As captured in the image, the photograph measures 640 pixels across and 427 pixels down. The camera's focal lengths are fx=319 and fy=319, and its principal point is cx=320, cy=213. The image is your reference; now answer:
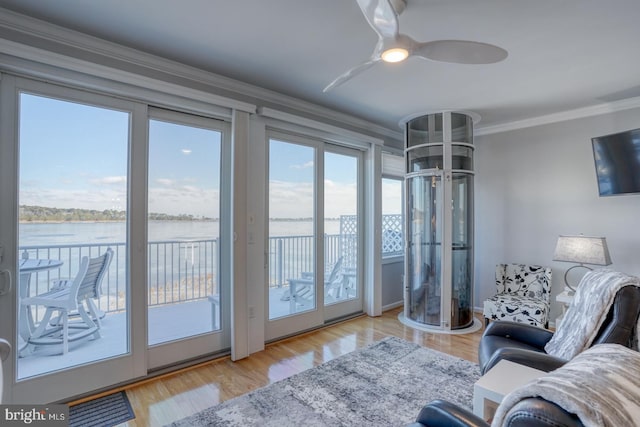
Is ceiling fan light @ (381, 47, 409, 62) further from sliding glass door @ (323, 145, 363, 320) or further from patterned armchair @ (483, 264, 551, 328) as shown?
patterned armchair @ (483, 264, 551, 328)

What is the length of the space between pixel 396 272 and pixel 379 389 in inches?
101

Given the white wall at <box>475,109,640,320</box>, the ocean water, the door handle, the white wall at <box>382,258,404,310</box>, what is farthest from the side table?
the white wall at <box>382,258,404,310</box>

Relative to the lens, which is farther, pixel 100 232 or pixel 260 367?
pixel 260 367

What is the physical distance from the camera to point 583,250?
10.4 feet

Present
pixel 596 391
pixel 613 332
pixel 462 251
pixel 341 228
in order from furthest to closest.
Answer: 1. pixel 341 228
2. pixel 462 251
3. pixel 613 332
4. pixel 596 391

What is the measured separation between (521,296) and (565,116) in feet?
7.22

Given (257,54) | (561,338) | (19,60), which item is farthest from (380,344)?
(19,60)

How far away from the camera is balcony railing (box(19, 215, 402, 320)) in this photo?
2270 mm

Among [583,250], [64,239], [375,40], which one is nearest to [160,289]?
[64,239]

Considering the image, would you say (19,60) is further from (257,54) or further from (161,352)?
(161,352)

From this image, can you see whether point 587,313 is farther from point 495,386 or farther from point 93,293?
point 93,293

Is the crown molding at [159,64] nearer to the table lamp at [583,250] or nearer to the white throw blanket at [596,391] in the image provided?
the table lamp at [583,250]

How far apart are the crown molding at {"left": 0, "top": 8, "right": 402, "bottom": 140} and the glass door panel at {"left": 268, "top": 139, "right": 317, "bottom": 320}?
44 cm

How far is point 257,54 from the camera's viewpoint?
2486 millimetres
